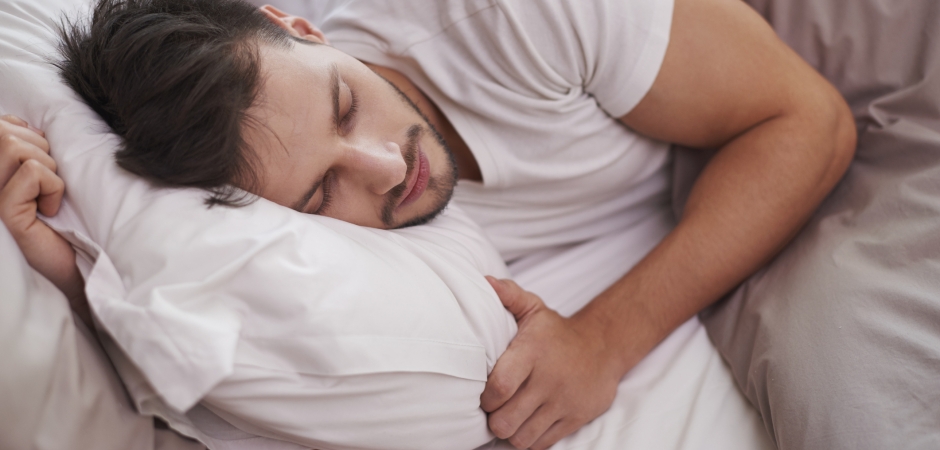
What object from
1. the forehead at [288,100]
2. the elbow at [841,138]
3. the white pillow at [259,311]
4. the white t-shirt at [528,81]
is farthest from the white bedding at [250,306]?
the elbow at [841,138]

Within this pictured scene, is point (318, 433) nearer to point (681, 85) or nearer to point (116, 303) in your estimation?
point (116, 303)

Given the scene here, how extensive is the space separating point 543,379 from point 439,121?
1.73 feet

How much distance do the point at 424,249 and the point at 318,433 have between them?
279 mm

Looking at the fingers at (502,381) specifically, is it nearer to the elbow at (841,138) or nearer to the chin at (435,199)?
the chin at (435,199)

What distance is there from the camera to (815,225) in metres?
1.07

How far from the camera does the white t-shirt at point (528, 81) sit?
972 mm

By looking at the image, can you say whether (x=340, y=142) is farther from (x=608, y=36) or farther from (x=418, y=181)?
(x=608, y=36)

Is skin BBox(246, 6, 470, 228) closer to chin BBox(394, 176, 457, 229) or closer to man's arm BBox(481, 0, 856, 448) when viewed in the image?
chin BBox(394, 176, 457, 229)

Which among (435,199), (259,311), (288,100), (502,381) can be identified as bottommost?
(502,381)

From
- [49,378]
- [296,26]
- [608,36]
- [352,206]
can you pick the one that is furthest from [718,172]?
[49,378]

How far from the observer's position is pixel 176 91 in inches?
30.0

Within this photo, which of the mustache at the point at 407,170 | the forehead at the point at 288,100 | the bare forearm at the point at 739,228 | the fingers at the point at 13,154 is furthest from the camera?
the bare forearm at the point at 739,228

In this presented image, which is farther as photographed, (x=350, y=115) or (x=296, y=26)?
(x=296, y=26)

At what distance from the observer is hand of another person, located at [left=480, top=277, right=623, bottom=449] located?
2.75 feet
